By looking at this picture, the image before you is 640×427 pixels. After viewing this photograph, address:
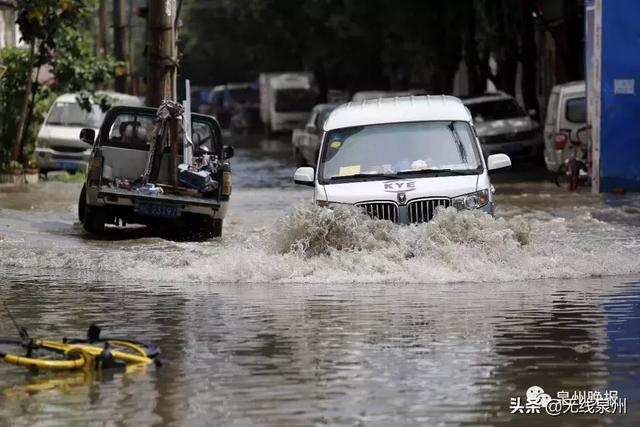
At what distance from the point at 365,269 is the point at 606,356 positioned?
211 inches

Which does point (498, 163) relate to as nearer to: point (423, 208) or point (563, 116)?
point (423, 208)

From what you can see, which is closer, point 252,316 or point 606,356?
point 606,356

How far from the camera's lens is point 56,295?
45.9ft

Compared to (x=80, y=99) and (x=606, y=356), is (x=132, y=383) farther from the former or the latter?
(x=80, y=99)

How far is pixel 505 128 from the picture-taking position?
34906 mm

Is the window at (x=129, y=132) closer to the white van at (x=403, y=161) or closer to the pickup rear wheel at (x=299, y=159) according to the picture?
the white van at (x=403, y=161)

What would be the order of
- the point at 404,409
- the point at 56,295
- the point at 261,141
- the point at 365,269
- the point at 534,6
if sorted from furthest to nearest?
1. the point at 261,141
2. the point at 534,6
3. the point at 365,269
4. the point at 56,295
5. the point at 404,409

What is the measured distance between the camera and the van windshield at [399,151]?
16234 mm

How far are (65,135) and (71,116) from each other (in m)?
1.04

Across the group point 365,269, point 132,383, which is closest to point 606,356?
point 132,383

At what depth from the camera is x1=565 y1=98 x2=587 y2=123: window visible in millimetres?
30188

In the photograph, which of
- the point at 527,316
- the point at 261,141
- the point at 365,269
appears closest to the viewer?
the point at 527,316

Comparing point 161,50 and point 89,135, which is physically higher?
point 161,50

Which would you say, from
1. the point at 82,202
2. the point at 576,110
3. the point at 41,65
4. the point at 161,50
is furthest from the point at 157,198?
the point at 576,110
